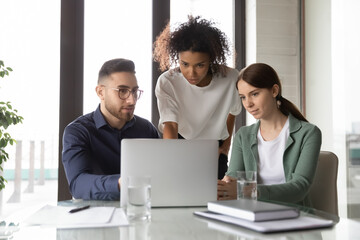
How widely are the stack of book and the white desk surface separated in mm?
13

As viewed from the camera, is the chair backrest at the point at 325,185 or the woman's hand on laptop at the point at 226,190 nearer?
the woman's hand on laptop at the point at 226,190

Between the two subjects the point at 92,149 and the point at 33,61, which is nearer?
the point at 92,149

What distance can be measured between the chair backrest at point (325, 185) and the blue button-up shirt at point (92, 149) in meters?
0.84

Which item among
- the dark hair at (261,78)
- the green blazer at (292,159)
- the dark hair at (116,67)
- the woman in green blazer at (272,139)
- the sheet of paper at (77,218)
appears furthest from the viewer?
the dark hair at (116,67)

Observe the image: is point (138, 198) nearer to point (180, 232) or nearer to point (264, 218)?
point (180, 232)

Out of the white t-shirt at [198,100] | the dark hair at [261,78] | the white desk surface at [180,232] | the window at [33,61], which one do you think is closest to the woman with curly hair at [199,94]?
the white t-shirt at [198,100]

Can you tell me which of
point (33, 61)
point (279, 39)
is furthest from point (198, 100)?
point (33, 61)

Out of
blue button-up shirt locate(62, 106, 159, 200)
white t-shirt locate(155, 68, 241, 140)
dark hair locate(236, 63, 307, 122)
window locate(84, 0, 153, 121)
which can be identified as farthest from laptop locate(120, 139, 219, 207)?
window locate(84, 0, 153, 121)

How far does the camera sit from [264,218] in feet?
3.14

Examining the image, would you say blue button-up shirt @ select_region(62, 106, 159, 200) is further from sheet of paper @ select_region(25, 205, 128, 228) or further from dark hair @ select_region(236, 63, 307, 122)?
dark hair @ select_region(236, 63, 307, 122)

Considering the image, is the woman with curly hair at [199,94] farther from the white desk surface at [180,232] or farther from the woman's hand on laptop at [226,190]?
the white desk surface at [180,232]

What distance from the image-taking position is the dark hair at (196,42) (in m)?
2.06

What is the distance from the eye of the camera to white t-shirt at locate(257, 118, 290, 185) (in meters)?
1.71

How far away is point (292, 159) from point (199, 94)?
0.70 meters
